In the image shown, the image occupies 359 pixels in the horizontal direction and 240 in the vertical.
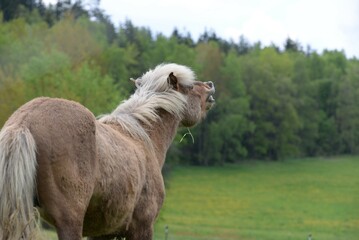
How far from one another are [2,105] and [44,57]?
10.9 metres

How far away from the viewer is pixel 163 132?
24.7ft

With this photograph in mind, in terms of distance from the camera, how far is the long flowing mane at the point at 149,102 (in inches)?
275

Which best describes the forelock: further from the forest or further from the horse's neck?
the forest

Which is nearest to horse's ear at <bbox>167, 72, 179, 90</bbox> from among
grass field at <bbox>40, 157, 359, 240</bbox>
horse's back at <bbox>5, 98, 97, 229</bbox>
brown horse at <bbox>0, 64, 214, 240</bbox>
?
brown horse at <bbox>0, 64, 214, 240</bbox>

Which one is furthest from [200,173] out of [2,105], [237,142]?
[2,105]

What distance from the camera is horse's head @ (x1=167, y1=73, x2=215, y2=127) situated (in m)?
7.78

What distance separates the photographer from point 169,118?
25.0ft

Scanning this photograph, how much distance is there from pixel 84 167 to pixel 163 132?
2222 mm

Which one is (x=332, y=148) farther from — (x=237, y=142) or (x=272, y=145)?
(x=237, y=142)

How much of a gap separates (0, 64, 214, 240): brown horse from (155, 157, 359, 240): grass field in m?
25.9

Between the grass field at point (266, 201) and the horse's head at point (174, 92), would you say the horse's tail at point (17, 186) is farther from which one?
the grass field at point (266, 201)

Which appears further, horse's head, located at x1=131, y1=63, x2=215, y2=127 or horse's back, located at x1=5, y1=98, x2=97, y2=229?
horse's head, located at x1=131, y1=63, x2=215, y2=127

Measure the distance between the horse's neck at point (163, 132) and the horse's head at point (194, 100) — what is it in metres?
0.21

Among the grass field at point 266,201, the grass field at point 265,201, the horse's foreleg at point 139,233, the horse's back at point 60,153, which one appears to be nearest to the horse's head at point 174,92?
the horse's foreleg at point 139,233
